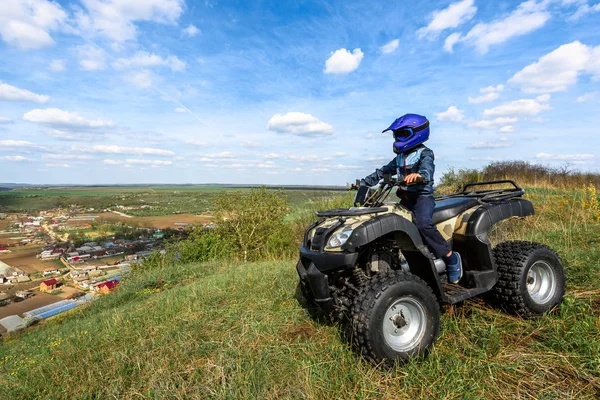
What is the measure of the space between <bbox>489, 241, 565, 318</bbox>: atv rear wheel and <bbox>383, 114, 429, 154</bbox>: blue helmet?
153 cm

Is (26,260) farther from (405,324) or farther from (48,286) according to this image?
(405,324)

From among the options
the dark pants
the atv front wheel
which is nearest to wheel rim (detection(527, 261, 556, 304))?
the dark pants

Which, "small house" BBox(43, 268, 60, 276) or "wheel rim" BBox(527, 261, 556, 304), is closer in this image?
"wheel rim" BBox(527, 261, 556, 304)

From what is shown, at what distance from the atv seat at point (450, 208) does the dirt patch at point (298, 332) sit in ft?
5.59

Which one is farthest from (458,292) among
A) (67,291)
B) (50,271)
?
(50,271)

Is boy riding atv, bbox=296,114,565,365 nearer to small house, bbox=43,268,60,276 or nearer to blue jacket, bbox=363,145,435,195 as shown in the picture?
blue jacket, bbox=363,145,435,195

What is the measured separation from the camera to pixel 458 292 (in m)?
3.10

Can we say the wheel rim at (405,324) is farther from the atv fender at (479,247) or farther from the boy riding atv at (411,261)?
the atv fender at (479,247)

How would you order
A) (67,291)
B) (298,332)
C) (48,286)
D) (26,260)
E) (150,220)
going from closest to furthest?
(298,332)
(67,291)
(48,286)
(26,260)
(150,220)

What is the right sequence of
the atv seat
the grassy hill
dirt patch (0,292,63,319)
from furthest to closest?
dirt patch (0,292,63,319) < the atv seat < the grassy hill

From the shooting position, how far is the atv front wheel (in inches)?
93.4

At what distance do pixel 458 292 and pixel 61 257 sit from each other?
44.0 metres

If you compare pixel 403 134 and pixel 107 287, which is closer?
pixel 403 134

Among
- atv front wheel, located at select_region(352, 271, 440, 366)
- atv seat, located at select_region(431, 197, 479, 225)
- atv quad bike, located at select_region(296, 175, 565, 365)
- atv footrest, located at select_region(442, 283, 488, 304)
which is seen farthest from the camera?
atv seat, located at select_region(431, 197, 479, 225)
